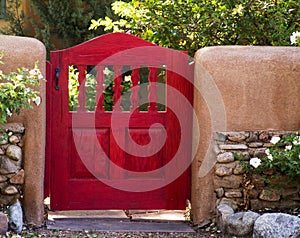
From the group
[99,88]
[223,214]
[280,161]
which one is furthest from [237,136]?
[99,88]

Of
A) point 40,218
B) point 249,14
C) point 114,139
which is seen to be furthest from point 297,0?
point 40,218

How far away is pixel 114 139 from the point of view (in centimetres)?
568

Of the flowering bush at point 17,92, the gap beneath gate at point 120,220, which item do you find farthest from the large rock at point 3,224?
the flowering bush at point 17,92

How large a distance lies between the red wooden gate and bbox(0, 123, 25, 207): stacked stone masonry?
410 millimetres

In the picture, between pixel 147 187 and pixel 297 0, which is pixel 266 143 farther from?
pixel 297 0

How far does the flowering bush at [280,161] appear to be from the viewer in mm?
5203

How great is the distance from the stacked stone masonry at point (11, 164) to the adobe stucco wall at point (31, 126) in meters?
0.08

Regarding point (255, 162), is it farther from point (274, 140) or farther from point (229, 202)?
point (229, 202)

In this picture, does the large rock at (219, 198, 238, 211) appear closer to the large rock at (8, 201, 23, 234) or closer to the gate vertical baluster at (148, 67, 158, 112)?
the gate vertical baluster at (148, 67, 158, 112)

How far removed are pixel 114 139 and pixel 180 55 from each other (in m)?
0.96

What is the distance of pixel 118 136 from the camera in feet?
18.7

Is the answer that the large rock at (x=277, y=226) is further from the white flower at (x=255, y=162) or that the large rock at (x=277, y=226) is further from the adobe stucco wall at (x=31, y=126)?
the adobe stucco wall at (x=31, y=126)

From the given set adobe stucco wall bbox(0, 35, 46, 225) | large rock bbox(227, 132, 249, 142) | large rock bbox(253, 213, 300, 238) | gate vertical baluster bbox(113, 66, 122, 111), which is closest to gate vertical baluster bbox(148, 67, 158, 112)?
gate vertical baluster bbox(113, 66, 122, 111)

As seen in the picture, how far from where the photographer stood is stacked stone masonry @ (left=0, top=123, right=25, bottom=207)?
16.9ft
